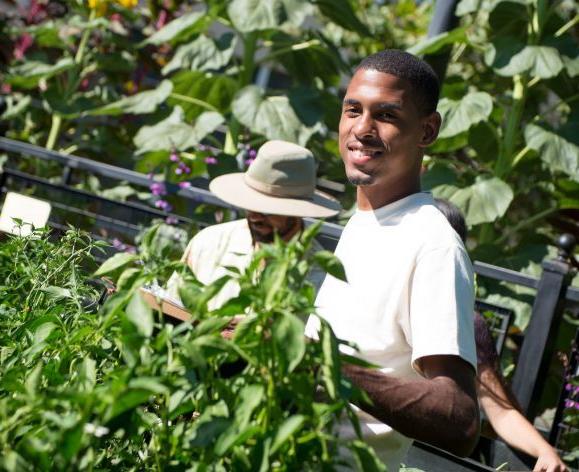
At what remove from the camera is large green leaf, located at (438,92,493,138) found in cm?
516

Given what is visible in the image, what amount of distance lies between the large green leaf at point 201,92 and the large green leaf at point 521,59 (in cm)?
162

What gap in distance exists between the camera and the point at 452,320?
146 centimetres

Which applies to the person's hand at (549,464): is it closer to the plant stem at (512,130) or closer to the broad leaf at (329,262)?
the broad leaf at (329,262)

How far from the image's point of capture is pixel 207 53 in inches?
235

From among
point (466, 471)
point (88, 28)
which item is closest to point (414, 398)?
point (466, 471)

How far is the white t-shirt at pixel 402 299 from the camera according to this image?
4.84ft

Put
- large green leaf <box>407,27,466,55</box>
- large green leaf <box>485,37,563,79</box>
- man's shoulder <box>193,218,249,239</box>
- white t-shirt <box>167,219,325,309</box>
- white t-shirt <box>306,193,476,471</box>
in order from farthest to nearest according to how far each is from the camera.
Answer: large green leaf <box>485,37,563,79</box>, large green leaf <box>407,27,466,55</box>, man's shoulder <box>193,218,249,239</box>, white t-shirt <box>167,219,325,309</box>, white t-shirt <box>306,193,476,471</box>

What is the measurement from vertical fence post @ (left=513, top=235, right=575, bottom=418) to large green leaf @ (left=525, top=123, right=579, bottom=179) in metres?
0.83

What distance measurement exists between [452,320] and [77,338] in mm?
543

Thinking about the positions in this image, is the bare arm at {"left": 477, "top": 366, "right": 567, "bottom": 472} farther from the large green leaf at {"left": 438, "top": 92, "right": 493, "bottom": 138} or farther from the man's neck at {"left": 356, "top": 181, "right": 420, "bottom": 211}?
the large green leaf at {"left": 438, "top": 92, "right": 493, "bottom": 138}

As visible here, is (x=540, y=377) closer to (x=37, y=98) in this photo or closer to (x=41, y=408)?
(x=41, y=408)

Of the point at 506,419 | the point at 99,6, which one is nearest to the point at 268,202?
the point at 506,419

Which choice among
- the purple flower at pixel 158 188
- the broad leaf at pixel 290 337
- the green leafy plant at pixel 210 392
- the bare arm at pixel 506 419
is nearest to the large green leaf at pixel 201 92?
the purple flower at pixel 158 188

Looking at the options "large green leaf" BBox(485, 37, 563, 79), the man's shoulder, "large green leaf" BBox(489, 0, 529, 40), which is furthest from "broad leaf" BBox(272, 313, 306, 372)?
"large green leaf" BBox(489, 0, 529, 40)
